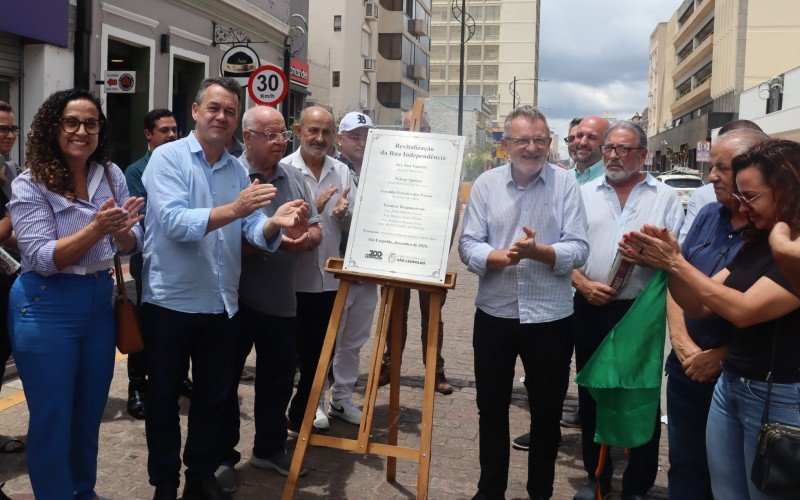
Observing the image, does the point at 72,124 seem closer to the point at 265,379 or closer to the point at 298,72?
the point at 265,379

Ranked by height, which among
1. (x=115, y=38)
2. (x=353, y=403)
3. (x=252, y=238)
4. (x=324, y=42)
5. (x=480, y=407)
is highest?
(x=324, y=42)

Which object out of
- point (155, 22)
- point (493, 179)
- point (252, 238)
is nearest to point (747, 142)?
point (493, 179)

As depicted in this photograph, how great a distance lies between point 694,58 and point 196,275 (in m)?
72.7

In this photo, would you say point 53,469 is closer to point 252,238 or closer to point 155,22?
point 252,238

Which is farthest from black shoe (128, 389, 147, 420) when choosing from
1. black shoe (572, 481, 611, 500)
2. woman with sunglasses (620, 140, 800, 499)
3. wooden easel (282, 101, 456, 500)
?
woman with sunglasses (620, 140, 800, 499)

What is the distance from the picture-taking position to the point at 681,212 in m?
4.79

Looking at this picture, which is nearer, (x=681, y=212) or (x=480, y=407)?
(x=480, y=407)

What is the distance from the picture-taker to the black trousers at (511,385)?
432cm

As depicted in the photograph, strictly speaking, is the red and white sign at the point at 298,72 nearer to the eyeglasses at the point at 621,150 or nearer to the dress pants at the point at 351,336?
the dress pants at the point at 351,336

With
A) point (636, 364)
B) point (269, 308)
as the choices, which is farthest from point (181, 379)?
point (636, 364)

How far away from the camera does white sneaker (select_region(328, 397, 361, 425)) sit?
5816mm

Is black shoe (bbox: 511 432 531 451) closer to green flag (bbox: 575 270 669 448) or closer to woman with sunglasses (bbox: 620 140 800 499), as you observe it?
green flag (bbox: 575 270 669 448)

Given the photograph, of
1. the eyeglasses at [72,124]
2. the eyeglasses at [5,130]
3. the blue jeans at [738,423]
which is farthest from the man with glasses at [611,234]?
the eyeglasses at [5,130]

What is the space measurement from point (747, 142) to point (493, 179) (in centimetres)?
133
